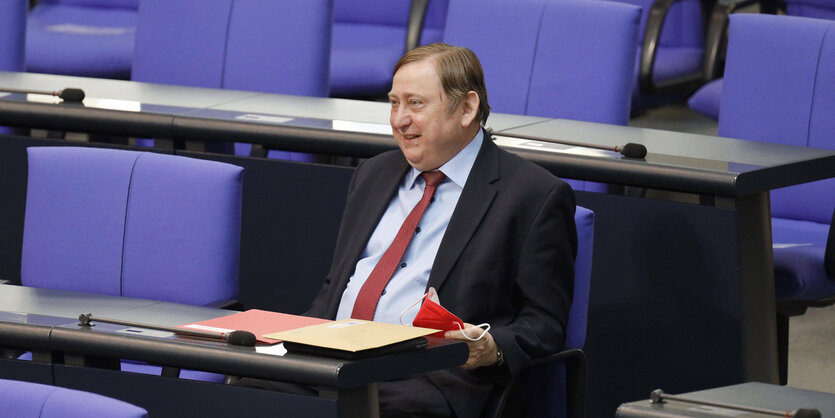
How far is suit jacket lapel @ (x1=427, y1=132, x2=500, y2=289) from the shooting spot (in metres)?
2.57

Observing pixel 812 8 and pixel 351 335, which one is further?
pixel 812 8

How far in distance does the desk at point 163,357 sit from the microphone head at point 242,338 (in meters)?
0.02

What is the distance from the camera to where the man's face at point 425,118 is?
2.66 metres

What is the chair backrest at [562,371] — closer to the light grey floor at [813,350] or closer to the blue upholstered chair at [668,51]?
the light grey floor at [813,350]

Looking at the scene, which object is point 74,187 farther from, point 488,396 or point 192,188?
point 488,396

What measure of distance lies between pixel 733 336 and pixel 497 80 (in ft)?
3.84

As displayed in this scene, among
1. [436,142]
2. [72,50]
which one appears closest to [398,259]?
[436,142]

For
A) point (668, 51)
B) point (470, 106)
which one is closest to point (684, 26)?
point (668, 51)

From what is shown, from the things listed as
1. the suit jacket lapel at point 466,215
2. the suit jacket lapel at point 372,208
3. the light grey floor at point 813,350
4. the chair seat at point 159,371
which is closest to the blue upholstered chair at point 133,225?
the chair seat at point 159,371

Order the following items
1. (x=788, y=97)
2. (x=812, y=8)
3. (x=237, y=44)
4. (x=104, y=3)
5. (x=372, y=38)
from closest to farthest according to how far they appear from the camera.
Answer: (x=788, y=97)
(x=237, y=44)
(x=812, y=8)
(x=372, y=38)
(x=104, y=3)

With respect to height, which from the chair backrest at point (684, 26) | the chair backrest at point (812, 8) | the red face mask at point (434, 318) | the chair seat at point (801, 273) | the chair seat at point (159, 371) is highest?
the chair backrest at point (812, 8)

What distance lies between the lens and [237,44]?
13.5 feet

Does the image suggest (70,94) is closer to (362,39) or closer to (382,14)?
(362,39)

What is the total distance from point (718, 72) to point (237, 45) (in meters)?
1.94
